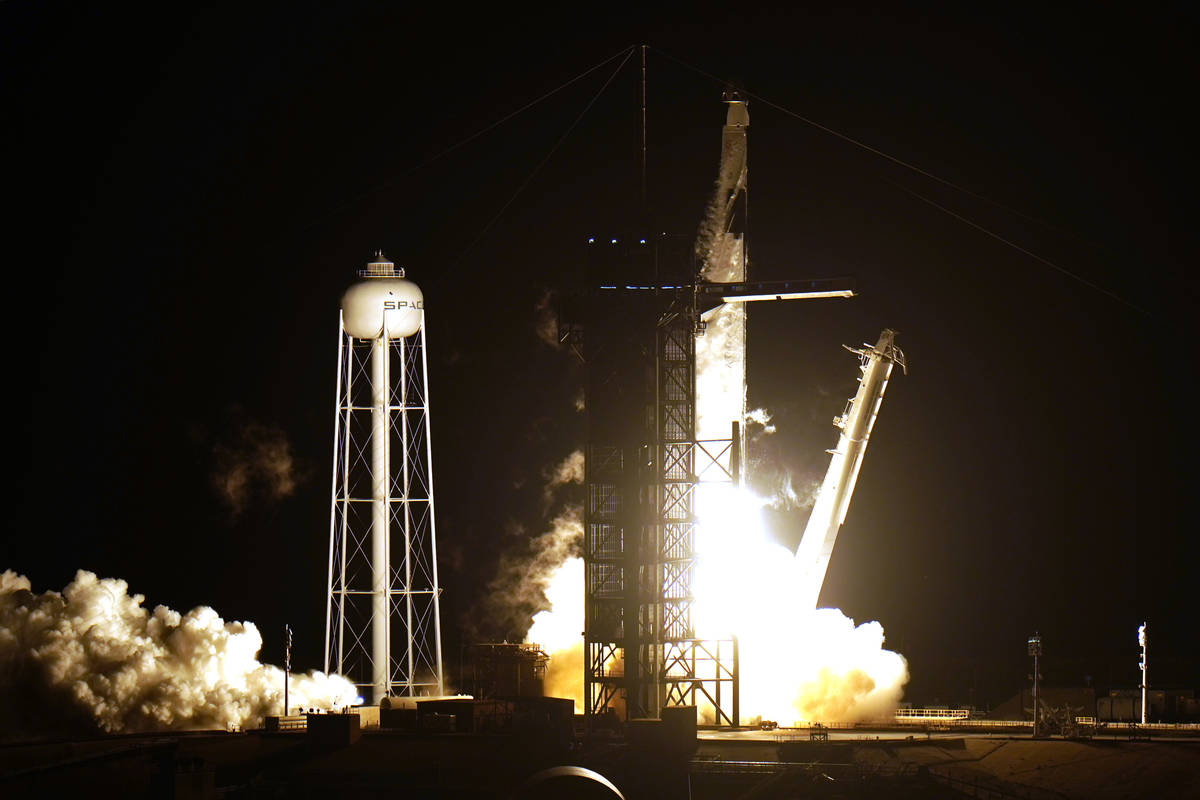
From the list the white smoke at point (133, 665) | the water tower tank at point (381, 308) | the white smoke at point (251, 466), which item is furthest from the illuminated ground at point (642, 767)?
the white smoke at point (251, 466)

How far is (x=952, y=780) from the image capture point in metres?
49.8

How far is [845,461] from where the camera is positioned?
63844 millimetres

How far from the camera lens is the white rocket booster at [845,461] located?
63.0 metres

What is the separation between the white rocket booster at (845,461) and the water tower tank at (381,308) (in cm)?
1493

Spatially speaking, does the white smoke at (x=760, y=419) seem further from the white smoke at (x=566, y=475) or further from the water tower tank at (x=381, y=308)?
the water tower tank at (x=381, y=308)

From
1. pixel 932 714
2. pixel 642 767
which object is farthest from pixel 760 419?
pixel 642 767

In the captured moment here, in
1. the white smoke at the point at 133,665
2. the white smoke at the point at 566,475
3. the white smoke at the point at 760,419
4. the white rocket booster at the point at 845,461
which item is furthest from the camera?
the white smoke at the point at 566,475

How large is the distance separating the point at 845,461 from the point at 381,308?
16.6 meters

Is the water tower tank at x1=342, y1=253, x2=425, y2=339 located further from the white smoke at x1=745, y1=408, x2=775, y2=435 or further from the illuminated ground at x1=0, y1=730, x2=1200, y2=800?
the illuminated ground at x1=0, y1=730, x2=1200, y2=800

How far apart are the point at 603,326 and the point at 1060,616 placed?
39.2 metres

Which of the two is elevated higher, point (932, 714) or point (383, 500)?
point (383, 500)

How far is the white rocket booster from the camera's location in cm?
6297

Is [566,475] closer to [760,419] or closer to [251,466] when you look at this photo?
[760,419]

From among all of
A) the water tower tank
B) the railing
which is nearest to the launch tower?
the water tower tank
